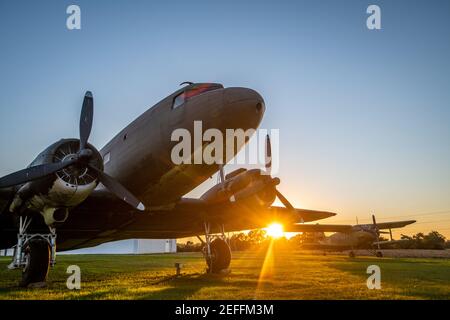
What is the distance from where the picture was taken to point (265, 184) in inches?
549

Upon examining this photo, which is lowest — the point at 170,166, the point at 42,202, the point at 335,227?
the point at 335,227

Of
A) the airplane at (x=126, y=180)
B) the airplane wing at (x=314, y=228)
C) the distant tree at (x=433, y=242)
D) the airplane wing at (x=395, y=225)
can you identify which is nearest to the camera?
the airplane at (x=126, y=180)

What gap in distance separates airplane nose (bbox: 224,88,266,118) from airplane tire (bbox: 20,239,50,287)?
292 inches

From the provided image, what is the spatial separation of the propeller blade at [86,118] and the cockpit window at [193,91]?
2585 mm

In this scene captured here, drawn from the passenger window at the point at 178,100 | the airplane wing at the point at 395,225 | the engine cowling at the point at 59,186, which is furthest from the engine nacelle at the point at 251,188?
the airplane wing at the point at 395,225

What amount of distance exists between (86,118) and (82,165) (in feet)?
5.09

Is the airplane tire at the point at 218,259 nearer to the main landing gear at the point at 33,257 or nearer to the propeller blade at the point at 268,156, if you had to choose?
the propeller blade at the point at 268,156

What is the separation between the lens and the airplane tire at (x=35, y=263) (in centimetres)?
1065

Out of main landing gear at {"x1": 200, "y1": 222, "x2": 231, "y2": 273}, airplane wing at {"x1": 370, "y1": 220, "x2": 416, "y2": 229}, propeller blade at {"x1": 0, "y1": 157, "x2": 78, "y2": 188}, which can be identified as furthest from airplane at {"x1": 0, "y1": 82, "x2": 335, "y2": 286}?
airplane wing at {"x1": 370, "y1": 220, "x2": 416, "y2": 229}

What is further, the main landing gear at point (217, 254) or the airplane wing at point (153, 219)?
the main landing gear at point (217, 254)

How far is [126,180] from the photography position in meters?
11.8
